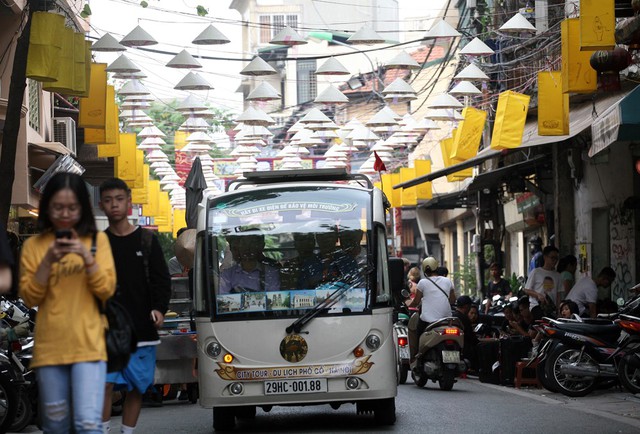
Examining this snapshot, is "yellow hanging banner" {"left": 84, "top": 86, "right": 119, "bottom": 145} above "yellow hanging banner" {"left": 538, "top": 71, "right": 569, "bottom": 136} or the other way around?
above

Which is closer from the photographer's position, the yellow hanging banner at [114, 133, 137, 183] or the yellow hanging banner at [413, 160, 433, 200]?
the yellow hanging banner at [114, 133, 137, 183]

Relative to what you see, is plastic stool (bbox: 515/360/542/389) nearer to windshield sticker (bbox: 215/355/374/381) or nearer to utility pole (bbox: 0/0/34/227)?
windshield sticker (bbox: 215/355/374/381)

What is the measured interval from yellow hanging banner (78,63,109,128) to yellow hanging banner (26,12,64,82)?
19.5 feet

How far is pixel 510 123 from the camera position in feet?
74.4

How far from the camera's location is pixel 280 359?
12.8 metres

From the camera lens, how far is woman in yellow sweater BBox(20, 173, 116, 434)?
7016 mm

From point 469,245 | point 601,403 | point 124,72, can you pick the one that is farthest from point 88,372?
point 469,245

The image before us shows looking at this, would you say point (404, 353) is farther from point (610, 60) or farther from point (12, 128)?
point (12, 128)

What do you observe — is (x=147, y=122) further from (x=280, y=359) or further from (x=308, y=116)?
(x=280, y=359)

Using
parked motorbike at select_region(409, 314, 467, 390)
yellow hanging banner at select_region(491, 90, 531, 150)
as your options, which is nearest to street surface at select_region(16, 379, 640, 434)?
parked motorbike at select_region(409, 314, 467, 390)

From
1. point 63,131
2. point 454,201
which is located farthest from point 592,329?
point 454,201

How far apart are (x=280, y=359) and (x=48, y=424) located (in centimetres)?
569

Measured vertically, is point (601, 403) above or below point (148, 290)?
below

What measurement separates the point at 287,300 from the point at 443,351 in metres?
5.28
